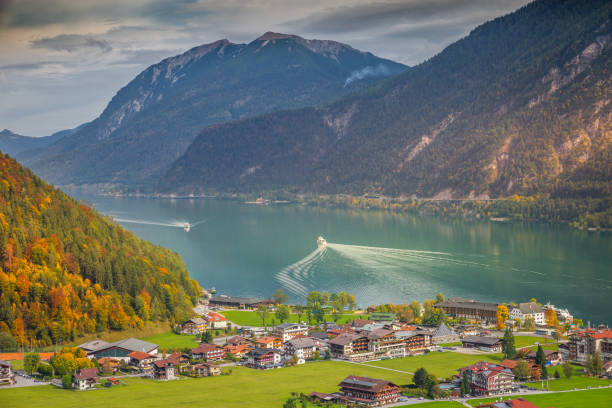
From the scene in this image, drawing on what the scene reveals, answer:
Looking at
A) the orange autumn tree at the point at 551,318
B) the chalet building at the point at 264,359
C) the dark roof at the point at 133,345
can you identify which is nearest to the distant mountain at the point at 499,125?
the orange autumn tree at the point at 551,318

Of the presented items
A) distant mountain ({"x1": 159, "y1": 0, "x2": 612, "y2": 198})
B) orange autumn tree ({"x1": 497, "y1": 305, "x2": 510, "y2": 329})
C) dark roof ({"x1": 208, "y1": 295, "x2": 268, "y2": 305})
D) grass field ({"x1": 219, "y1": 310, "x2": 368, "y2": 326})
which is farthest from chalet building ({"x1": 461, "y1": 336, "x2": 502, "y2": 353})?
distant mountain ({"x1": 159, "y1": 0, "x2": 612, "y2": 198})

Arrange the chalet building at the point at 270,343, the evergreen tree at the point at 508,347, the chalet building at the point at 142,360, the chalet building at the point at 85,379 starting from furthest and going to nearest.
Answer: the chalet building at the point at 270,343, the evergreen tree at the point at 508,347, the chalet building at the point at 142,360, the chalet building at the point at 85,379

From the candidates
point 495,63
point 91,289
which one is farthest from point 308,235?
point 495,63

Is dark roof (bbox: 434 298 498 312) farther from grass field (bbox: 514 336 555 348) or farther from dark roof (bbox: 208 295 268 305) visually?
dark roof (bbox: 208 295 268 305)

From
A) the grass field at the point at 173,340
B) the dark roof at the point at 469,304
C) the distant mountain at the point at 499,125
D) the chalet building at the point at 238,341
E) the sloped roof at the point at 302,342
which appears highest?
the distant mountain at the point at 499,125

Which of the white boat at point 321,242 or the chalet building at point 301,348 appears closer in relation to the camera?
the chalet building at point 301,348

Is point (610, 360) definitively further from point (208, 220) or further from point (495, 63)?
point (495, 63)

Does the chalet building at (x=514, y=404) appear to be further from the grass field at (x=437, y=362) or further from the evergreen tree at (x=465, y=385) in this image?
the grass field at (x=437, y=362)
